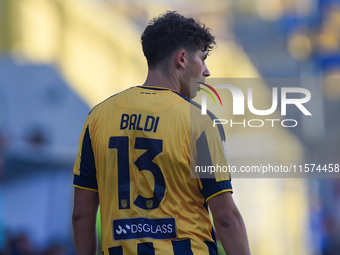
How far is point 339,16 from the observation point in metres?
7.21

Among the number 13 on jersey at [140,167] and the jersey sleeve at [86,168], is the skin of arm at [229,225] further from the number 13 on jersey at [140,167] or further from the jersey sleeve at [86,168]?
the jersey sleeve at [86,168]

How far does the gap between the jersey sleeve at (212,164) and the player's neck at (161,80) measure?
297 millimetres

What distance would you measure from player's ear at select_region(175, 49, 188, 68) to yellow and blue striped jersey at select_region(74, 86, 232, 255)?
190 millimetres

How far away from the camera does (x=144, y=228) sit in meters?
1.40

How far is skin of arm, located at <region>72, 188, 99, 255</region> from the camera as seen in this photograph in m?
1.61

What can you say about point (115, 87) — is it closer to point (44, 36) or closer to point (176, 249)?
point (44, 36)

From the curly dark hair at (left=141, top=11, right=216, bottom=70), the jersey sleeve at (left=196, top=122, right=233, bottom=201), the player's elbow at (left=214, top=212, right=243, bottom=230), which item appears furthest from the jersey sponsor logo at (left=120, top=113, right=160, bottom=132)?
the player's elbow at (left=214, top=212, right=243, bottom=230)

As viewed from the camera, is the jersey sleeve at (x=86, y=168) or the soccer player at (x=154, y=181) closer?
the soccer player at (x=154, y=181)

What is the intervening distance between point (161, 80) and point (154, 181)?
0.46m

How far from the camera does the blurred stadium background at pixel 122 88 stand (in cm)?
600

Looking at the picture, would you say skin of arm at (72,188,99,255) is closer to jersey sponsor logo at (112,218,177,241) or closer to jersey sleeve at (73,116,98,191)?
jersey sleeve at (73,116,98,191)

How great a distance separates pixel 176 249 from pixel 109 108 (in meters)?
0.62

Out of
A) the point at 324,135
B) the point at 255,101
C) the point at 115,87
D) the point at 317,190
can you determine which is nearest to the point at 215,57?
the point at 255,101

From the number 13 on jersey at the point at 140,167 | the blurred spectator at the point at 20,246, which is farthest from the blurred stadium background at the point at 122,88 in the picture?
the number 13 on jersey at the point at 140,167
